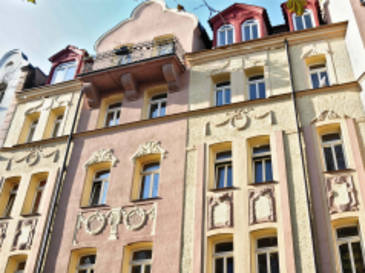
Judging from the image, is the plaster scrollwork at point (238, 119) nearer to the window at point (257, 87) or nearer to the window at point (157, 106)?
the window at point (257, 87)

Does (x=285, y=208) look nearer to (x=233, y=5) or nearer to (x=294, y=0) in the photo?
(x=294, y=0)

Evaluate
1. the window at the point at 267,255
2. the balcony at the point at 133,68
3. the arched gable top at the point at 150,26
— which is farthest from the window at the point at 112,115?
the window at the point at 267,255

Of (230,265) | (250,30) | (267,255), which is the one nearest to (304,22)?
(250,30)

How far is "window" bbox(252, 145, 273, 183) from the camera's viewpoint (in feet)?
45.9

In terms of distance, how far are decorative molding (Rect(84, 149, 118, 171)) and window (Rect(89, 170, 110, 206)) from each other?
496 millimetres

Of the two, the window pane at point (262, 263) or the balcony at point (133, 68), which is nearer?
the window pane at point (262, 263)

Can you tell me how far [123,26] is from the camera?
68.6ft

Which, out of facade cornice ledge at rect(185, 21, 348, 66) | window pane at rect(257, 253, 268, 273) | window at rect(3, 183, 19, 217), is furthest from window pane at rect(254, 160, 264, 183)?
window at rect(3, 183, 19, 217)

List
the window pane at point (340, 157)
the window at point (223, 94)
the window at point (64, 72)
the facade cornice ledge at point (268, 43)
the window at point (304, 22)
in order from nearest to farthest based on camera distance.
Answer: the window pane at point (340, 157) → the facade cornice ledge at point (268, 43) → the window at point (223, 94) → the window at point (304, 22) → the window at point (64, 72)

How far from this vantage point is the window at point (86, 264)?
46.7 ft

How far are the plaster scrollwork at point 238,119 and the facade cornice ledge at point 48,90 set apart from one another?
6839 millimetres

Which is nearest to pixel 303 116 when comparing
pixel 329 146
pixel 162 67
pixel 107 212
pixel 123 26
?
pixel 329 146

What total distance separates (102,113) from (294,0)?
41.4 feet

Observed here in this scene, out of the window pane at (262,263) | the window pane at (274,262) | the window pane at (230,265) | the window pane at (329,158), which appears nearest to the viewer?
the window pane at (274,262)
